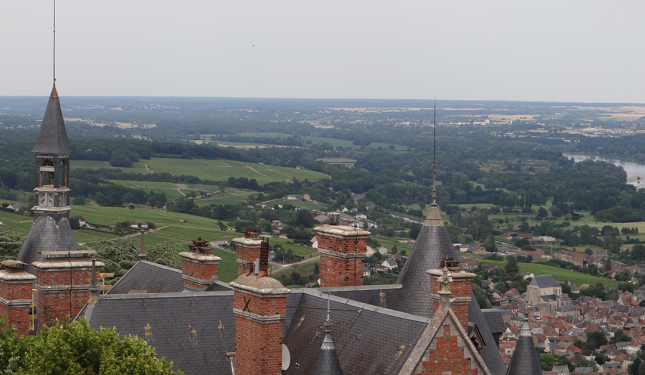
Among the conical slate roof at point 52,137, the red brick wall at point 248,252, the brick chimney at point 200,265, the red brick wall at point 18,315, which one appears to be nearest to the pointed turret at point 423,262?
the red brick wall at point 248,252

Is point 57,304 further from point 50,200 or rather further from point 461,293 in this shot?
point 50,200

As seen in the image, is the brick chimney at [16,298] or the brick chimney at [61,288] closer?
the brick chimney at [61,288]

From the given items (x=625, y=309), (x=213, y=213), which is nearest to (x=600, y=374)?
(x=625, y=309)

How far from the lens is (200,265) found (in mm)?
30875

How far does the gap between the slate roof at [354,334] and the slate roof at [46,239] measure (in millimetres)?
17742

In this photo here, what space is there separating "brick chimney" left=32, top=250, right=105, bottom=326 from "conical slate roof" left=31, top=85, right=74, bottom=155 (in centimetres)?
1755

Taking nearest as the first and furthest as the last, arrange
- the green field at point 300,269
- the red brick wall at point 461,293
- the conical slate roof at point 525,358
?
the red brick wall at point 461,293, the conical slate roof at point 525,358, the green field at point 300,269

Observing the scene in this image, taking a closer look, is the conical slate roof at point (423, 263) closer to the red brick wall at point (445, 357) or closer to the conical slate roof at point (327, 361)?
the red brick wall at point (445, 357)

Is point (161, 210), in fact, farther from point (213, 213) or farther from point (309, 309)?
point (309, 309)

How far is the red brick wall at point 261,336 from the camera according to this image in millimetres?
21062

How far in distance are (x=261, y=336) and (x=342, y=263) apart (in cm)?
889

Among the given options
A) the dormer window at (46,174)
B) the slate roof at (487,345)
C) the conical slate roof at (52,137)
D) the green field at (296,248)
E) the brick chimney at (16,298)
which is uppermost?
the conical slate roof at (52,137)

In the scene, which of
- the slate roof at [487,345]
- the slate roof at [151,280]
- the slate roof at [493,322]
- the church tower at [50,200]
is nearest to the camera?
the slate roof at [487,345]

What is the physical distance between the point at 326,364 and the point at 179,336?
5.93 m
